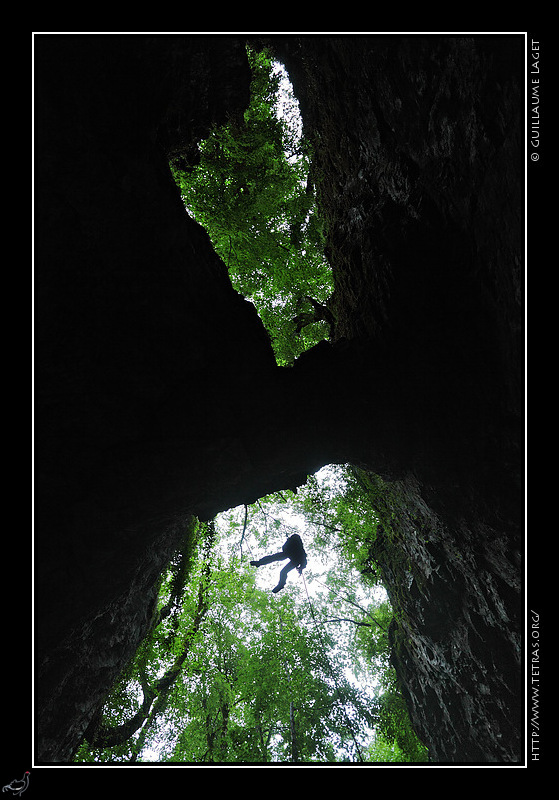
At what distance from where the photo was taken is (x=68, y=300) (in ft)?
16.6

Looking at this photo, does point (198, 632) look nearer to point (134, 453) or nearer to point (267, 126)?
point (134, 453)

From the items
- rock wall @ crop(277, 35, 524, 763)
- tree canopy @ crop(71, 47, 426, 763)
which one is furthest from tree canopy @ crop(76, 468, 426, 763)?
rock wall @ crop(277, 35, 524, 763)

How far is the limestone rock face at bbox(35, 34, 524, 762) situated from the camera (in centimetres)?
477

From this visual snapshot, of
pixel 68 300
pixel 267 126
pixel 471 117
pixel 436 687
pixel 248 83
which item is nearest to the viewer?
pixel 471 117

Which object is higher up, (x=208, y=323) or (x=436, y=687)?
(x=208, y=323)

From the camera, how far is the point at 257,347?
6543 millimetres

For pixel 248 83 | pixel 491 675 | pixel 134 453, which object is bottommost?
pixel 491 675

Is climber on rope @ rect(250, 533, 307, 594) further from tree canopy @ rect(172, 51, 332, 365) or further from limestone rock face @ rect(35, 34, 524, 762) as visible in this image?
tree canopy @ rect(172, 51, 332, 365)

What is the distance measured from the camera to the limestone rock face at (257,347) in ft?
15.6

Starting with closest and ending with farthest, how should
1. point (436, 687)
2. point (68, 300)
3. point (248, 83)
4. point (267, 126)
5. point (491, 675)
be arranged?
point (68, 300) → point (491, 675) → point (248, 83) → point (436, 687) → point (267, 126)

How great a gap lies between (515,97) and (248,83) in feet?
21.3
